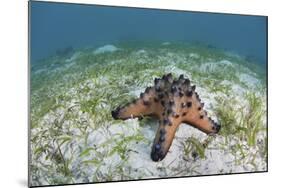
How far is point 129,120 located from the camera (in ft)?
12.6

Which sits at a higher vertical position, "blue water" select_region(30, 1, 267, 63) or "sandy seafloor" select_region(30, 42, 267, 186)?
"blue water" select_region(30, 1, 267, 63)

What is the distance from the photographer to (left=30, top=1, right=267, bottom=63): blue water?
12.0ft

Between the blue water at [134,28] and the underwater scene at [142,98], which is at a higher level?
the blue water at [134,28]

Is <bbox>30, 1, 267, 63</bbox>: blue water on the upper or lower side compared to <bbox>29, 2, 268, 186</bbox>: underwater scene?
upper

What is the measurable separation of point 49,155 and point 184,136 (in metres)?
1.04

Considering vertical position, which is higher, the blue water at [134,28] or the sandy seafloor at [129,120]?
the blue water at [134,28]

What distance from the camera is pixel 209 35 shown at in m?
4.12

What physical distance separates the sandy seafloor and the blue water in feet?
0.25

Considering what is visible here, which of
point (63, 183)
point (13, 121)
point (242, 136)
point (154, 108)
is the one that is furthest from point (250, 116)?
point (13, 121)

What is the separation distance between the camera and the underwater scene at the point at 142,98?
12.0 feet

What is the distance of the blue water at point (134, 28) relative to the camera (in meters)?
3.65

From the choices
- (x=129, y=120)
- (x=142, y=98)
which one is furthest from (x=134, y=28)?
(x=129, y=120)

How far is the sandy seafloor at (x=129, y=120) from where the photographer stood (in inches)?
144

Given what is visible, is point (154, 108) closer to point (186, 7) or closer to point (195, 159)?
point (195, 159)
